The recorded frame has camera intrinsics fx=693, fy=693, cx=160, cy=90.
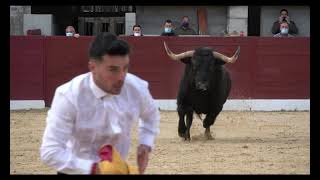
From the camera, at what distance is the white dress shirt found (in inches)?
96.2

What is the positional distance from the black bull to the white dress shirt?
5.67 m

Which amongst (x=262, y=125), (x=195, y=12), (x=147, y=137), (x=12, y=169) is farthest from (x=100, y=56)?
(x=195, y=12)

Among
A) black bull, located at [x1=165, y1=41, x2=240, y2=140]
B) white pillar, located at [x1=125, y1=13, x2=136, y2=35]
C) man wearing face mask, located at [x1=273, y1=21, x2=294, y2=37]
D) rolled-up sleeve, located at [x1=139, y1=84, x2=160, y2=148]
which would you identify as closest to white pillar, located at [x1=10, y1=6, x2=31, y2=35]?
white pillar, located at [x1=125, y1=13, x2=136, y2=35]

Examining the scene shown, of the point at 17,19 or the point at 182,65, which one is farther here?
the point at 17,19

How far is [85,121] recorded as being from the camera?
2547mm

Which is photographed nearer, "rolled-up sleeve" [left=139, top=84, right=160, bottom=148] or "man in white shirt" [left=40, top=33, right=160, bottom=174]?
"man in white shirt" [left=40, top=33, right=160, bottom=174]

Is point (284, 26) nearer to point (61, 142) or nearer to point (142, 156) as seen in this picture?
point (142, 156)

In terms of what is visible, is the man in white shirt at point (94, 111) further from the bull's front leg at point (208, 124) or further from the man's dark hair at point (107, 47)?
the bull's front leg at point (208, 124)

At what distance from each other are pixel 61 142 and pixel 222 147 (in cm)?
537

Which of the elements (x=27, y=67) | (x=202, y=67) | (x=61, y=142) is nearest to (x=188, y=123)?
(x=202, y=67)

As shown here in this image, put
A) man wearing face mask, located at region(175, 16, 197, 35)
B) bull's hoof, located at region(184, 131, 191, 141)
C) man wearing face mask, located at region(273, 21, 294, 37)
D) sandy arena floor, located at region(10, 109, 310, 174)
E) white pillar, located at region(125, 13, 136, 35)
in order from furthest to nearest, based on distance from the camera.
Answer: white pillar, located at region(125, 13, 136, 35)
man wearing face mask, located at region(175, 16, 197, 35)
man wearing face mask, located at region(273, 21, 294, 37)
bull's hoof, located at region(184, 131, 191, 141)
sandy arena floor, located at region(10, 109, 310, 174)

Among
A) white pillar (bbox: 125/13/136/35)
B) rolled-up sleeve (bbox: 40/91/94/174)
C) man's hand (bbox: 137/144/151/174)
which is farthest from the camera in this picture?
white pillar (bbox: 125/13/136/35)

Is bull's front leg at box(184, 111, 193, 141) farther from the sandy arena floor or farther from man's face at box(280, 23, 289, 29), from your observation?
man's face at box(280, 23, 289, 29)

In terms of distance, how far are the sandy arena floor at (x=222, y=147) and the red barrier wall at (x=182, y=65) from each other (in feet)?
3.71
